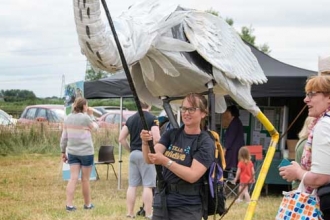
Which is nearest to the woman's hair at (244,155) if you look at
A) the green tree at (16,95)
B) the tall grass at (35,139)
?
the tall grass at (35,139)

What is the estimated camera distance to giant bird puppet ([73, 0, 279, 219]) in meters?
4.42

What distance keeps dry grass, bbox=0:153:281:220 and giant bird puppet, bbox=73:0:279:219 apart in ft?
9.84

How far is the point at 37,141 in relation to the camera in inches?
703

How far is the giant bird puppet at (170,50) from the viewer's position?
442cm

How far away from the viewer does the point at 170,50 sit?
5016mm

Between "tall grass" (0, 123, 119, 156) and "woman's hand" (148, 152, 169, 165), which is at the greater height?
"woman's hand" (148, 152, 169, 165)

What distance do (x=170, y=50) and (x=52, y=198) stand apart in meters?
5.59

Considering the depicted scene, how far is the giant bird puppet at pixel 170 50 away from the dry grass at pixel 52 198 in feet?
9.84

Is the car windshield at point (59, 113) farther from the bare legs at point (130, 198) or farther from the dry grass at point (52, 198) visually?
the bare legs at point (130, 198)

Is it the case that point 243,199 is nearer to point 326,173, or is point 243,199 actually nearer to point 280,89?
point 280,89

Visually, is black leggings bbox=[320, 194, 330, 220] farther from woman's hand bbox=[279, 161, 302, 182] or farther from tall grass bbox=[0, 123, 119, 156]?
tall grass bbox=[0, 123, 119, 156]

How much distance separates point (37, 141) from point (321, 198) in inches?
584

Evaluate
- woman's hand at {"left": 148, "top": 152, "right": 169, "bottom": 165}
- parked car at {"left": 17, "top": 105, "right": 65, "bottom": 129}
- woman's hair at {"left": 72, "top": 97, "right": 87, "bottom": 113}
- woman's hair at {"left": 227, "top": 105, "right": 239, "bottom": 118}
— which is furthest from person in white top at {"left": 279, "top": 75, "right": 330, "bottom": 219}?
parked car at {"left": 17, "top": 105, "right": 65, "bottom": 129}

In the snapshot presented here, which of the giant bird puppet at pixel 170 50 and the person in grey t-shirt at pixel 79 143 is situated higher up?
the giant bird puppet at pixel 170 50
